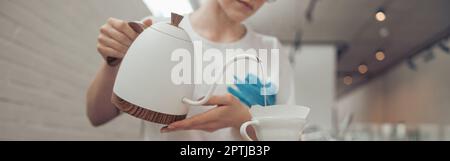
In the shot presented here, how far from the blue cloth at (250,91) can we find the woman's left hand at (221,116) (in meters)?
0.02

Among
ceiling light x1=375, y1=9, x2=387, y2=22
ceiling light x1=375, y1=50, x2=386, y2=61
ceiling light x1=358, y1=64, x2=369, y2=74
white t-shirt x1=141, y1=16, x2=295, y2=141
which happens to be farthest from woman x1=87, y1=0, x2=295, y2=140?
ceiling light x1=375, y1=50, x2=386, y2=61

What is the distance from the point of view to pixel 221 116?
0.50 m

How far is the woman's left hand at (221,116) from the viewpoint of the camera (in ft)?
1.62

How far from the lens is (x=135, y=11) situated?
0.55 m

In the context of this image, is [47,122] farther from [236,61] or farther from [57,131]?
[236,61]

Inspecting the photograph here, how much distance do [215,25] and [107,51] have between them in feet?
0.46

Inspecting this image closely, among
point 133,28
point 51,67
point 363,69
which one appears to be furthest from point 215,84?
point 363,69

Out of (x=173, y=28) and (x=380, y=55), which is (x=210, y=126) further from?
(x=380, y=55)

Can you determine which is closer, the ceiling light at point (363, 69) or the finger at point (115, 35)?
the finger at point (115, 35)

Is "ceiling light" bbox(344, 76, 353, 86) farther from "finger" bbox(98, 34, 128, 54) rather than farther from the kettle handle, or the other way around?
"finger" bbox(98, 34, 128, 54)

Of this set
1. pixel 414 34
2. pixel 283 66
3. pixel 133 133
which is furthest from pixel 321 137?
pixel 414 34

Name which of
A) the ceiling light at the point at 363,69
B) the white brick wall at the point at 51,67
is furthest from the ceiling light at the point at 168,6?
the ceiling light at the point at 363,69

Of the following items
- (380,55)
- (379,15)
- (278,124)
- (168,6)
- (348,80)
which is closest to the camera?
(278,124)

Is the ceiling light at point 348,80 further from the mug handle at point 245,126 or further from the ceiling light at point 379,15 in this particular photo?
the mug handle at point 245,126
